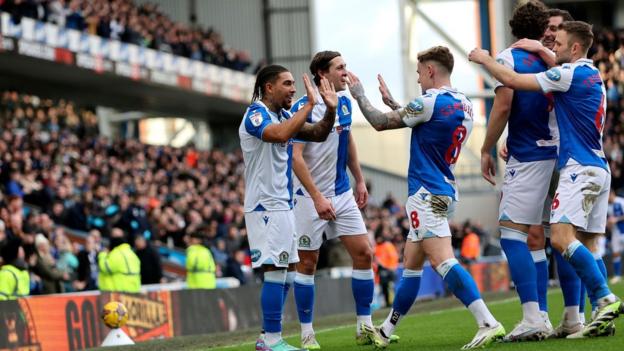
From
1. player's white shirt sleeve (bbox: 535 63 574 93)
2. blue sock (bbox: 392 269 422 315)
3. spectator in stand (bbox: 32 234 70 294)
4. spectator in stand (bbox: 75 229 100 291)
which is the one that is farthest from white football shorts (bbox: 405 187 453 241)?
spectator in stand (bbox: 75 229 100 291)

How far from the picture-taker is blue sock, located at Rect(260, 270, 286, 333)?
8562 mm

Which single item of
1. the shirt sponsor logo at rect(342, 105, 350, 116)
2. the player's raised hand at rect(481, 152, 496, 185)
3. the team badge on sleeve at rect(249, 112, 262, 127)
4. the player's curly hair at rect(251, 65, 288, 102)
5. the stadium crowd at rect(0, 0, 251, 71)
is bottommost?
the player's raised hand at rect(481, 152, 496, 185)

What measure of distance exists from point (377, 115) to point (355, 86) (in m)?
0.37

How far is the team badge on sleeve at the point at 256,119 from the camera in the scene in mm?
8367

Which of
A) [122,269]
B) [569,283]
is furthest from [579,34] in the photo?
[122,269]

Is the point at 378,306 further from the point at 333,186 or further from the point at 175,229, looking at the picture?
the point at 333,186

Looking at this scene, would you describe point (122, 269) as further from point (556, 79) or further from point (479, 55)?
point (556, 79)

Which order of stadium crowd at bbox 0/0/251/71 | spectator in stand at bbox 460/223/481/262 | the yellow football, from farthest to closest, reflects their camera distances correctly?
spectator in stand at bbox 460/223/481/262, stadium crowd at bbox 0/0/251/71, the yellow football

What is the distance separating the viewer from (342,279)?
859 inches

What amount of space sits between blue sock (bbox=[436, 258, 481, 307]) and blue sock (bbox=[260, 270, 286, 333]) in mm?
1135

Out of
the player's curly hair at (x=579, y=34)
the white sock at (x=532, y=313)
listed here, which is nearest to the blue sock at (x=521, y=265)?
the white sock at (x=532, y=313)

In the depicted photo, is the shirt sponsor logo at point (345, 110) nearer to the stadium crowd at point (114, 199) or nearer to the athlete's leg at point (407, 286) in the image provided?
the athlete's leg at point (407, 286)

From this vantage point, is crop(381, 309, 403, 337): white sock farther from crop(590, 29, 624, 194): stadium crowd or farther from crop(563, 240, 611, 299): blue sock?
crop(590, 29, 624, 194): stadium crowd

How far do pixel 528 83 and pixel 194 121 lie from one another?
34836 mm
